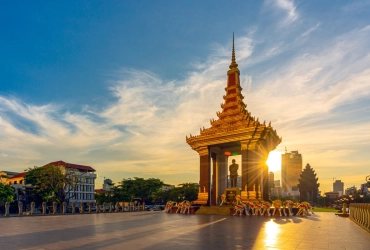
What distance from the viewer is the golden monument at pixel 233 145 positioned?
3381 centimetres

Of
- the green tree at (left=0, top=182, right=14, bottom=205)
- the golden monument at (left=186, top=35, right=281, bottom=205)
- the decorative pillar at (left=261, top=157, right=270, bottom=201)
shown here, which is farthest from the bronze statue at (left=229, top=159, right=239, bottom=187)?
the green tree at (left=0, top=182, right=14, bottom=205)

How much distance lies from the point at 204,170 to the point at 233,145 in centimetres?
482

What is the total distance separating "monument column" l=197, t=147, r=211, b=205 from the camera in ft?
122

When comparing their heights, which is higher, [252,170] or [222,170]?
[252,170]

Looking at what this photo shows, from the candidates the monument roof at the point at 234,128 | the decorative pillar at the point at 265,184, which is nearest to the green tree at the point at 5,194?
the monument roof at the point at 234,128

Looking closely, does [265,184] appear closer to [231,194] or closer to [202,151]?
[231,194]

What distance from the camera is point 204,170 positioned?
37.8m

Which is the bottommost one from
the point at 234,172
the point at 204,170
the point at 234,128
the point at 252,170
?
Answer: the point at 234,172

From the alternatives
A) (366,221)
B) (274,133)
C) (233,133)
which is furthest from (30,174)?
(366,221)

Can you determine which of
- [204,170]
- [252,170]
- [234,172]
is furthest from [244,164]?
[204,170]

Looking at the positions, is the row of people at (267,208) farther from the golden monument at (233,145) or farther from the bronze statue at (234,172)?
the bronze statue at (234,172)

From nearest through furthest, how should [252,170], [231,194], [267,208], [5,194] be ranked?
[267,208] < [252,170] < [231,194] < [5,194]

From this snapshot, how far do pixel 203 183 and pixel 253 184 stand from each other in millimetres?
6841

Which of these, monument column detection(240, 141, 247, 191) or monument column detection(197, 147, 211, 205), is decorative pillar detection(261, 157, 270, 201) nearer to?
monument column detection(240, 141, 247, 191)
